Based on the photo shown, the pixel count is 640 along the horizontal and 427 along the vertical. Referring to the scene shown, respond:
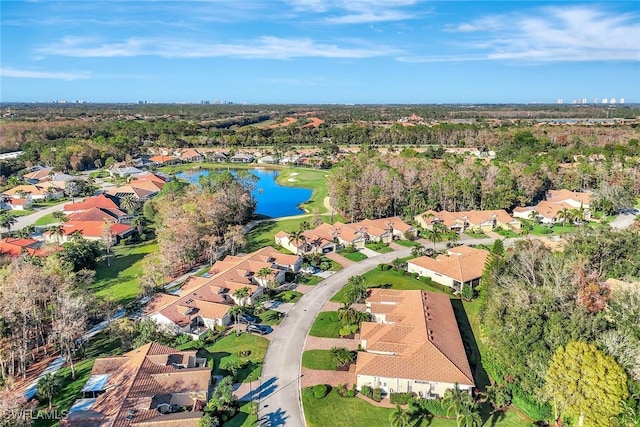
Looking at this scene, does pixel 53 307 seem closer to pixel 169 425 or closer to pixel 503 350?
pixel 169 425

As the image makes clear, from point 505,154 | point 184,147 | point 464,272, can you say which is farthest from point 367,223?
point 184,147

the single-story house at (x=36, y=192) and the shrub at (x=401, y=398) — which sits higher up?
the single-story house at (x=36, y=192)

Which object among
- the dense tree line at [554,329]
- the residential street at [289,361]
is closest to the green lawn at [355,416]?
the residential street at [289,361]

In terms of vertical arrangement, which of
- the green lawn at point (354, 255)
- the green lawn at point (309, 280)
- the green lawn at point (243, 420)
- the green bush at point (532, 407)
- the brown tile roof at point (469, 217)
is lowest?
the green lawn at point (243, 420)

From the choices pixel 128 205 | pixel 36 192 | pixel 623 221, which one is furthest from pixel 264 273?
pixel 36 192

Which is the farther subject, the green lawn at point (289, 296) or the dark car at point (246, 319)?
the green lawn at point (289, 296)

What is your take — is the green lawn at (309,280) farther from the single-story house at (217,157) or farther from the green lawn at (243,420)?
the single-story house at (217,157)

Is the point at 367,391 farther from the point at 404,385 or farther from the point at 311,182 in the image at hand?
the point at 311,182

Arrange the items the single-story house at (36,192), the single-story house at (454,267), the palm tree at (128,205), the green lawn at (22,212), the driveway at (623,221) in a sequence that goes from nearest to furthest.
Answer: the single-story house at (454,267)
the driveway at (623,221)
the palm tree at (128,205)
the green lawn at (22,212)
the single-story house at (36,192)
